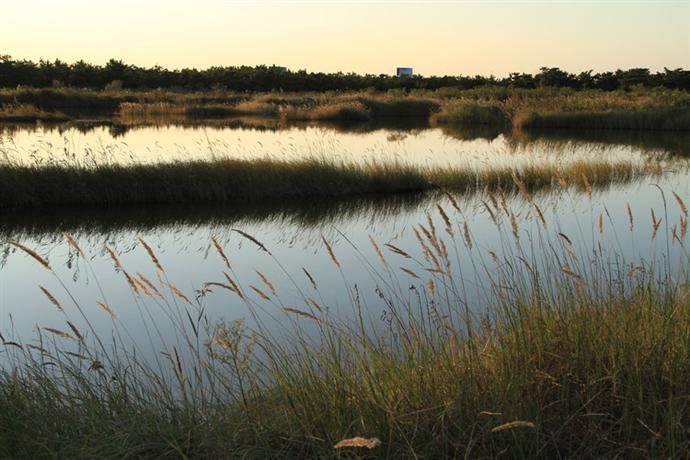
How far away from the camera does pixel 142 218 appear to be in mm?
9625

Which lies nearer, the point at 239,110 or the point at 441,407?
the point at 441,407

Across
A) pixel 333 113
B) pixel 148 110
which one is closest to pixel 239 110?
pixel 148 110

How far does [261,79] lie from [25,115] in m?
26.6

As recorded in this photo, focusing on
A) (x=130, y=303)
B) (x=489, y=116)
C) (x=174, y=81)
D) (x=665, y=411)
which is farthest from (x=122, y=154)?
(x=174, y=81)

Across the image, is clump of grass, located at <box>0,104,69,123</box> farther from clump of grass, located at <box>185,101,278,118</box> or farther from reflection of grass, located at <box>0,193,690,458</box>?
reflection of grass, located at <box>0,193,690,458</box>

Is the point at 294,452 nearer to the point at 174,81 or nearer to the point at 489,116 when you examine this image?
the point at 489,116

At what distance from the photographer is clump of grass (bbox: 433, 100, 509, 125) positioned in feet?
97.6

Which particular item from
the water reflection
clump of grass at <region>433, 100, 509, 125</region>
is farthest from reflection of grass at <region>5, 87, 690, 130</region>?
the water reflection

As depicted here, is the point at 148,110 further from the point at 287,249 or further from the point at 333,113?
the point at 287,249

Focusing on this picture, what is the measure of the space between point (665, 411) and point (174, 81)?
48.4 meters

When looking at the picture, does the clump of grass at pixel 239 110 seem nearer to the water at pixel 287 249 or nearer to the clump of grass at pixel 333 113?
the clump of grass at pixel 333 113

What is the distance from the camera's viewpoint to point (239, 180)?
11.2 meters

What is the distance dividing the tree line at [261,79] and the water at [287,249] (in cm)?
3039

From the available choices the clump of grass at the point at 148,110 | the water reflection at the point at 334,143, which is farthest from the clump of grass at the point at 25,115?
the clump of grass at the point at 148,110
